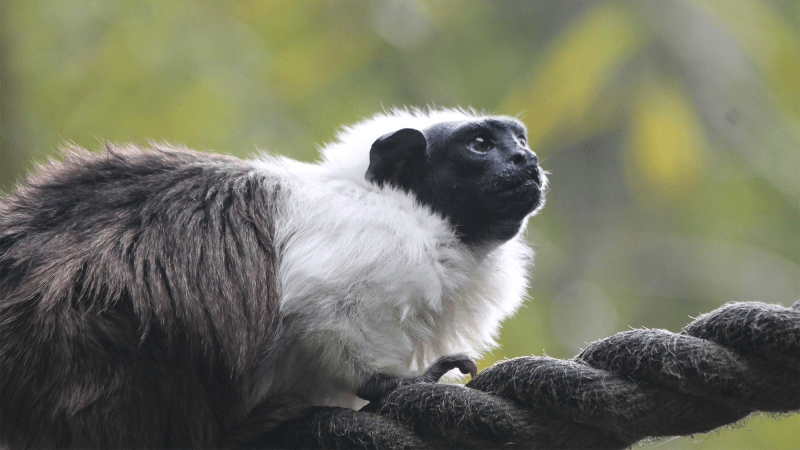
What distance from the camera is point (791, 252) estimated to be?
7.94 metres

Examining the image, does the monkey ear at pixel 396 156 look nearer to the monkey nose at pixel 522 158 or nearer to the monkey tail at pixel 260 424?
the monkey nose at pixel 522 158

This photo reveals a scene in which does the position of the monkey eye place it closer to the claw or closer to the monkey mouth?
the monkey mouth

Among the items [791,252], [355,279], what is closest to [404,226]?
[355,279]

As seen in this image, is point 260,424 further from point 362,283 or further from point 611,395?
point 611,395

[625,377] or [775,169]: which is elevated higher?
[775,169]

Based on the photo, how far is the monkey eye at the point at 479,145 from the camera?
2.83m

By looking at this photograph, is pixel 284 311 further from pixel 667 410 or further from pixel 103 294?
pixel 667 410

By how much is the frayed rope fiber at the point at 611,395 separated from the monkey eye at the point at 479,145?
0.96m

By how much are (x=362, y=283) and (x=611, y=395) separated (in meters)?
0.81

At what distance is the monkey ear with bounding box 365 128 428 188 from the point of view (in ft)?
9.00

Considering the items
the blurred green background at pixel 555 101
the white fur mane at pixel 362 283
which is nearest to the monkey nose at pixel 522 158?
the white fur mane at pixel 362 283

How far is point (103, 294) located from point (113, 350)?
0.55 feet

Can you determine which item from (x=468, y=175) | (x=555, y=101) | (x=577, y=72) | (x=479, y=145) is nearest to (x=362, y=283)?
(x=468, y=175)

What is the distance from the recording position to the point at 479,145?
112 inches
